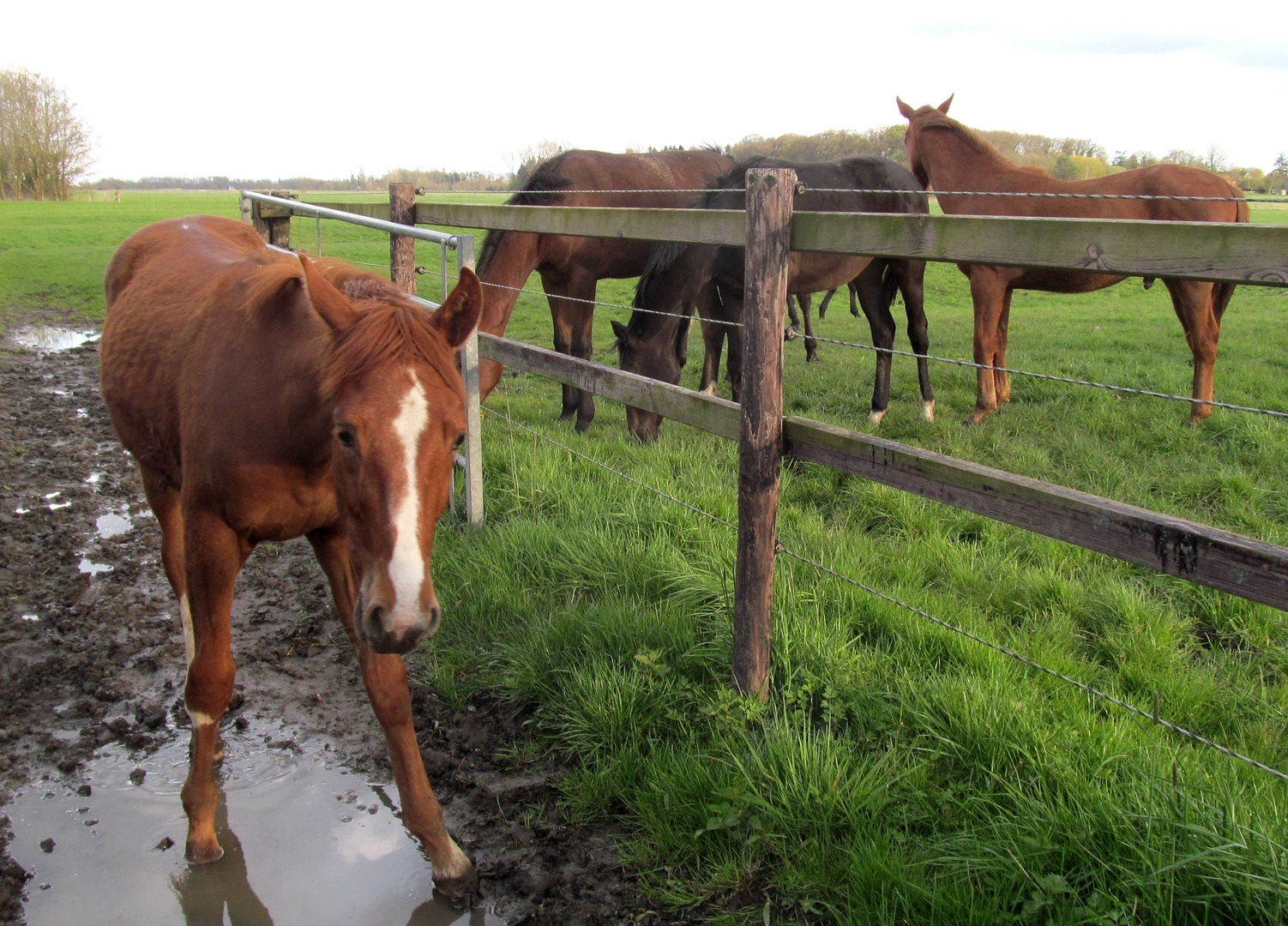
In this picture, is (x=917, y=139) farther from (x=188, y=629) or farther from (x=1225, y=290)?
(x=188, y=629)

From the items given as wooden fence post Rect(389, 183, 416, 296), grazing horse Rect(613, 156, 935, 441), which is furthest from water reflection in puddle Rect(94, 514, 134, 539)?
grazing horse Rect(613, 156, 935, 441)

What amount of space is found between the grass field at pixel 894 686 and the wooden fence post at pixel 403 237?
1.25 m

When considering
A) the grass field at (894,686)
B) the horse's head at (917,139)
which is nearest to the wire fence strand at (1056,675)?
the grass field at (894,686)

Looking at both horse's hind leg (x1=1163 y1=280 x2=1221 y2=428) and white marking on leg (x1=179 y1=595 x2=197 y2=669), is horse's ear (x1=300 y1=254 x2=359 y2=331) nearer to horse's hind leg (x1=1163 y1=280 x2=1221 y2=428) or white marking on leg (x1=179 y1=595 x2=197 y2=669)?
white marking on leg (x1=179 y1=595 x2=197 y2=669)

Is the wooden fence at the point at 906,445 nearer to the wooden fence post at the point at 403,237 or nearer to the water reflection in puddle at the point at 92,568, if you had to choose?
the wooden fence post at the point at 403,237

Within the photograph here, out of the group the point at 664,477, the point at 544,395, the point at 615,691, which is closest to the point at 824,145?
the point at 544,395

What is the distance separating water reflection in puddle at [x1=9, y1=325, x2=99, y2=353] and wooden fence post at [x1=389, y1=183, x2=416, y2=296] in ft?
23.3

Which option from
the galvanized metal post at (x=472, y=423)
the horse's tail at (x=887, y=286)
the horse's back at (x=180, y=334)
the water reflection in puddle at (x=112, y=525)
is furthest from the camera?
the horse's tail at (x=887, y=286)

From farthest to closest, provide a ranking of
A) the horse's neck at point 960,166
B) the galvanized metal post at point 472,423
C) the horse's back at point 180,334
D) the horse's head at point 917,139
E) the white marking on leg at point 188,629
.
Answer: the horse's head at point 917,139, the horse's neck at point 960,166, the galvanized metal post at point 472,423, the white marking on leg at point 188,629, the horse's back at point 180,334

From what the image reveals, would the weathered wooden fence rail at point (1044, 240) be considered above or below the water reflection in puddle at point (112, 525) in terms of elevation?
above

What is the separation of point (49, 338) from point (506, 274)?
25.8 feet

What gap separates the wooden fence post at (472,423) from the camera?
412cm

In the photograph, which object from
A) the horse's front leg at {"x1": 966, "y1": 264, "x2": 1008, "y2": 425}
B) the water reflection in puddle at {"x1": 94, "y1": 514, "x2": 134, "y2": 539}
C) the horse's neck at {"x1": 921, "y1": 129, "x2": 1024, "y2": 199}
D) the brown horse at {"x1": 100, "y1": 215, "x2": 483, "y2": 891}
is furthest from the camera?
the horse's neck at {"x1": 921, "y1": 129, "x2": 1024, "y2": 199}

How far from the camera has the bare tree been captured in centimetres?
3853
